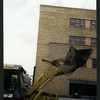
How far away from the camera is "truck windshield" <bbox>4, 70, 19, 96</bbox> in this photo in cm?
1096

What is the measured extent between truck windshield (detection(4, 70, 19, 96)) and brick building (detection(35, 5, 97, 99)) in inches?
959

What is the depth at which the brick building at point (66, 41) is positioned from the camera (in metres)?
36.7

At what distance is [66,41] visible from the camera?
39.5 meters

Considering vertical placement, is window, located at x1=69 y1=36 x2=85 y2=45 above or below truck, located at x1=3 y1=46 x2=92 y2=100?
above

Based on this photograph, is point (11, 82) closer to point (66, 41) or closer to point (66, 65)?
point (66, 65)

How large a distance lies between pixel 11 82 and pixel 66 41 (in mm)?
28528

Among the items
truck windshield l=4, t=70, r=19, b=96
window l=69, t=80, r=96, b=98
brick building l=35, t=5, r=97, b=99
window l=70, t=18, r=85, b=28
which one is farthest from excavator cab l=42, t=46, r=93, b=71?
window l=70, t=18, r=85, b=28

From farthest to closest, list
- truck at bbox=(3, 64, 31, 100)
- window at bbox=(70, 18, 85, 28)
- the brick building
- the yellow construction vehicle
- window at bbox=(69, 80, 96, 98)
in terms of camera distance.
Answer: window at bbox=(70, 18, 85, 28) < the brick building < window at bbox=(69, 80, 96, 98) < the yellow construction vehicle < truck at bbox=(3, 64, 31, 100)

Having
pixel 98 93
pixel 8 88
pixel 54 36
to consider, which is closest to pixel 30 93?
pixel 8 88

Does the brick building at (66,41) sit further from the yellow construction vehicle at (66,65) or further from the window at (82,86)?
the yellow construction vehicle at (66,65)

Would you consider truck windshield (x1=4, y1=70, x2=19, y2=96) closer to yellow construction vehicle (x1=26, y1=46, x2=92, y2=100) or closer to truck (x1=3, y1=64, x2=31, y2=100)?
truck (x1=3, y1=64, x2=31, y2=100)

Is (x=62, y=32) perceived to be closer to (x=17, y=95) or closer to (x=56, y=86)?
(x=56, y=86)

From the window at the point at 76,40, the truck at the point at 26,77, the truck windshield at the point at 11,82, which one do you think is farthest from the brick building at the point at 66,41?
the truck windshield at the point at 11,82

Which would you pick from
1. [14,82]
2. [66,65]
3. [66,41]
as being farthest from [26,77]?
[66,41]
